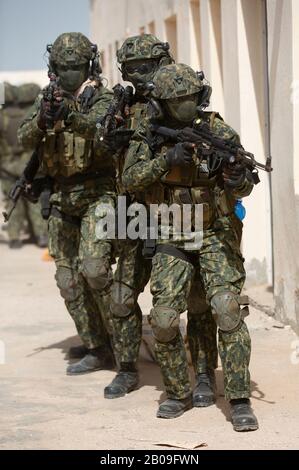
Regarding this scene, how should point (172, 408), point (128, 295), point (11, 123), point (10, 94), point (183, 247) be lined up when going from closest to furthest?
point (183, 247) → point (172, 408) → point (128, 295) → point (10, 94) → point (11, 123)

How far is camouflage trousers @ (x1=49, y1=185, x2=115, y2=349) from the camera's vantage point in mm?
6562

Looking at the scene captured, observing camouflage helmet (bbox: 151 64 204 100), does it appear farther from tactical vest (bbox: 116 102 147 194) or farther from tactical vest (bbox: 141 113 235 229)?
tactical vest (bbox: 116 102 147 194)

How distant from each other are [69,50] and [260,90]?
2628 millimetres

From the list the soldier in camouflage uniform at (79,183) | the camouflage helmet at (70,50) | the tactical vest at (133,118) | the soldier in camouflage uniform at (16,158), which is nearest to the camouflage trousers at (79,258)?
the soldier in camouflage uniform at (79,183)

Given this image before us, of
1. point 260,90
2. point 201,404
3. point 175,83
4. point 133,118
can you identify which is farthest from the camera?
point 260,90

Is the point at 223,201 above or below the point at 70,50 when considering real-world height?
below

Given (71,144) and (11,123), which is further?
(11,123)

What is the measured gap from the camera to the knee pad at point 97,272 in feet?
20.8

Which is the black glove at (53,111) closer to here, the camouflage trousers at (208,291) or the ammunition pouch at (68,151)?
the ammunition pouch at (68,151)

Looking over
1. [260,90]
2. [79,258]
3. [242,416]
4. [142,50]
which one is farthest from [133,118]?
[260,90]

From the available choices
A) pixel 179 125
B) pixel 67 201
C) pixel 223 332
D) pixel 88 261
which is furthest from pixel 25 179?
pixel 223 332

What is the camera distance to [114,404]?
5.89 metres

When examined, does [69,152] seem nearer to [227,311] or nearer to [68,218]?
[68,218]

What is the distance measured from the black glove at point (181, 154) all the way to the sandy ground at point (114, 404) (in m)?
1.39
